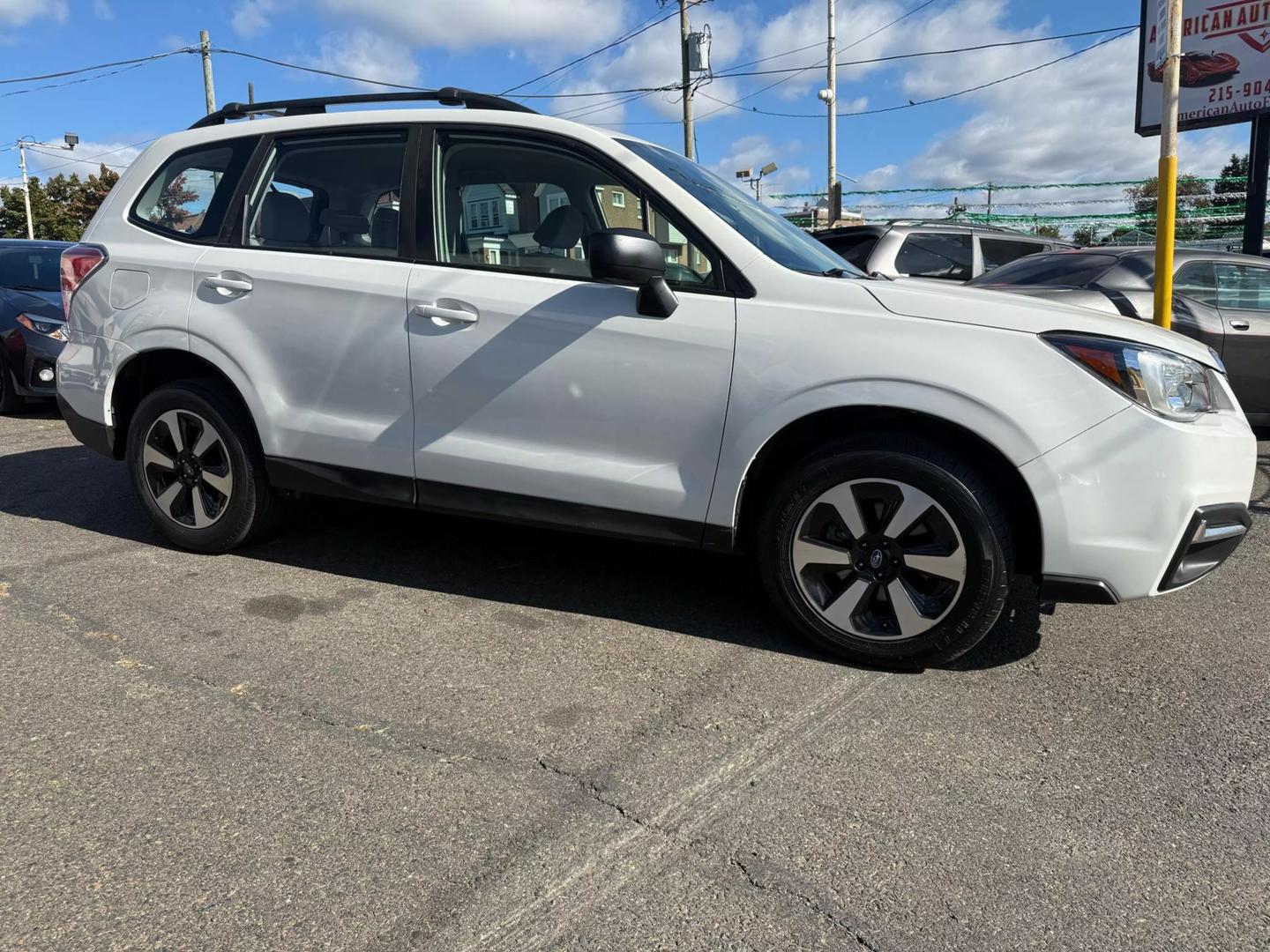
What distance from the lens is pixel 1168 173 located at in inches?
221

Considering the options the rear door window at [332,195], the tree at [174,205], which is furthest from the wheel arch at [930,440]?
the tree at [174,205]

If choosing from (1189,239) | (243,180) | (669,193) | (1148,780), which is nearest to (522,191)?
(669,193)

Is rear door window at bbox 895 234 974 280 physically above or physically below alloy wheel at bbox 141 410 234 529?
above

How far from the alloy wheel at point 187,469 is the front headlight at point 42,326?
15.9 feet

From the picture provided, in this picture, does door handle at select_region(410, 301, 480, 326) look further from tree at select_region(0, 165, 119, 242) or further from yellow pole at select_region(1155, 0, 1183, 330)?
tree at select_region(0, 165, 119, 242)

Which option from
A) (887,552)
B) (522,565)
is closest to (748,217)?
(887,552)

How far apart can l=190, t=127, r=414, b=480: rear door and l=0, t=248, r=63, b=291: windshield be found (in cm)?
575

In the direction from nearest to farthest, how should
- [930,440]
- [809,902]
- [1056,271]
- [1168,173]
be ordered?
[809,902] → [930,440] → [1168,173] → [1056,271]

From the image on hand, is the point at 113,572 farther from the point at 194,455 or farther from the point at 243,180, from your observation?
the point at 243,180

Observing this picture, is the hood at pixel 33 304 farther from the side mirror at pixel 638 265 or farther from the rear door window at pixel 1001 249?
the rear door window at pixel 1001 249

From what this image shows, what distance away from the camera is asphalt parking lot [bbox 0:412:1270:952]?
200cm

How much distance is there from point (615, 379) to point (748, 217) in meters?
0.89

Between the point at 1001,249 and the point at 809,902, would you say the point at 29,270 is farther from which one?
the point at 809,902

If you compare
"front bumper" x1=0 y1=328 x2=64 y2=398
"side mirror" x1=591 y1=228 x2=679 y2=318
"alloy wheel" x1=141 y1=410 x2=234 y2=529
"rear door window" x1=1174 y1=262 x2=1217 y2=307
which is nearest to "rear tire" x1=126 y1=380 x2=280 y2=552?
"alloy wheel" x1=141 y1=410 x2=234 y2=529
